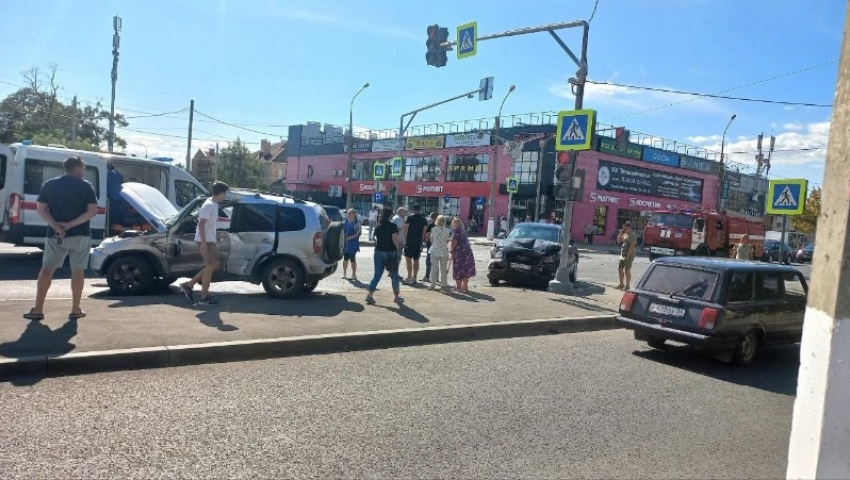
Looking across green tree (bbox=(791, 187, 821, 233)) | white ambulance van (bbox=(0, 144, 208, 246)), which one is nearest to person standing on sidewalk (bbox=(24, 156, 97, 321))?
white ambulance van (bbox=(0, 144, 208, 246))

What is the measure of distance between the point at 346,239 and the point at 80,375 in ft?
27.0

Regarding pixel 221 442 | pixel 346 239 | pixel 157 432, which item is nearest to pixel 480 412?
pixel 221 442

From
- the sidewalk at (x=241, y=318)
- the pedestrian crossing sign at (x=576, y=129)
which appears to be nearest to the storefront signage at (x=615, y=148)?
the pedestrian crossing sign at (x=576, y=129)

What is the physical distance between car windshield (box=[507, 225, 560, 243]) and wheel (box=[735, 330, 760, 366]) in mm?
7376

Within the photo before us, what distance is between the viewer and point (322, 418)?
15.8 feet

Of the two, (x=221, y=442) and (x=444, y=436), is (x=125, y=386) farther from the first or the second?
(x=444, y=436)

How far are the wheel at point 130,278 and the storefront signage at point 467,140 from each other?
121 feet

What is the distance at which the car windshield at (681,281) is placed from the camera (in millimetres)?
7974

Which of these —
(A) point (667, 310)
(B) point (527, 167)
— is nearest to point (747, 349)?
(A) point (667, 310)

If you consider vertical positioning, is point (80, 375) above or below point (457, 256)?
below

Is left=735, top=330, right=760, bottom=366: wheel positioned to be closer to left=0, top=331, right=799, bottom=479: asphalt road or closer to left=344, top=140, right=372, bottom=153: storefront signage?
left=0, top=331, right=799, bottom=479: asphalt road

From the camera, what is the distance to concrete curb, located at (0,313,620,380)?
541cm

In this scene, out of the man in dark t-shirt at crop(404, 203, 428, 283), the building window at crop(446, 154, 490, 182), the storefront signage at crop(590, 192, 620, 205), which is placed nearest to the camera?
the man in dark t-shirt at crop(404, 203, 428, 283)

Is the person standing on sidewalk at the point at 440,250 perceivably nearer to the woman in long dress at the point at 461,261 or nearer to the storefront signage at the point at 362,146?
Result: the woman in long dress at the point at 461,261
